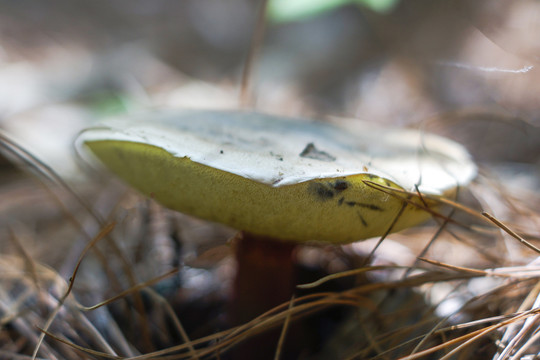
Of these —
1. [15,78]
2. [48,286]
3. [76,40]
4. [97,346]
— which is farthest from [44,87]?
[97,346]

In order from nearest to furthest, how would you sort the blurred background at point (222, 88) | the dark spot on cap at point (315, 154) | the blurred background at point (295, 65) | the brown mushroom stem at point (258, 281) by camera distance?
the dark spot on cap at point (315, 154) < the brown mushroom stem at point (258, 281) < the blurred background at point (222, 88) < the blurred background at point (295, 65)

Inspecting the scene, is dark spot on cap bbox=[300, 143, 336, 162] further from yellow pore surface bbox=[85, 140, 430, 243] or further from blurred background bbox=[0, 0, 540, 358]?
blurred background bbox=[0, 0, 540, 358]

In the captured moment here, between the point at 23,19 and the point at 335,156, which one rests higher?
the point at 23,19

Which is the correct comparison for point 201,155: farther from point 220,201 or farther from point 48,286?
point 48,286

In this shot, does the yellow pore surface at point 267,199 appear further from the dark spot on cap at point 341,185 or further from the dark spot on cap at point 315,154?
the dark spot on cap at point 315,154

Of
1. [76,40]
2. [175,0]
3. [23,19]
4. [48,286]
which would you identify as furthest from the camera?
[175,0]

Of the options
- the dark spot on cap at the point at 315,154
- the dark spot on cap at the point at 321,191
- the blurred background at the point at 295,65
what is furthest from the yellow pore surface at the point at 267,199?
the blurred background at the point at 295,65

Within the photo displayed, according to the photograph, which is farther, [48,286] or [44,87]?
[44,87]
